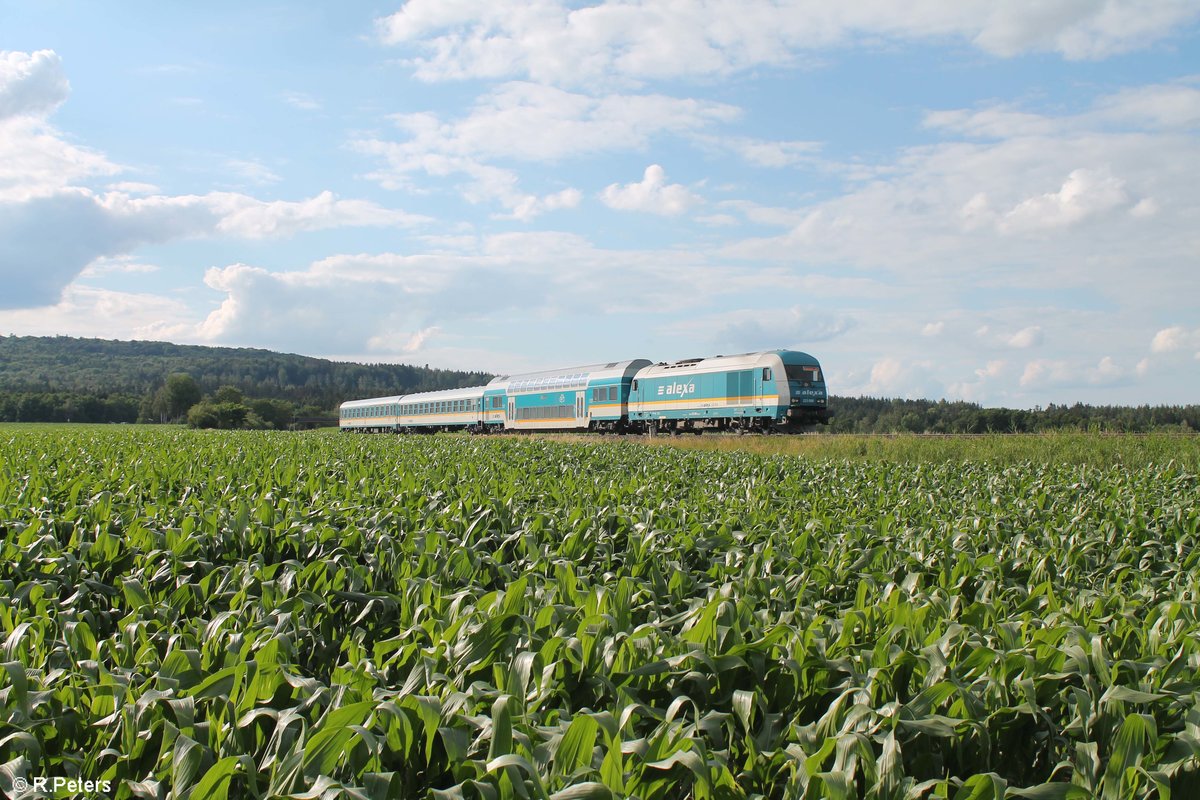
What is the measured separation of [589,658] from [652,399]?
39058 mm

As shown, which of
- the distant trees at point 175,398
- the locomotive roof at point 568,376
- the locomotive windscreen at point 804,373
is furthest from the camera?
the distant trees at point 175,398

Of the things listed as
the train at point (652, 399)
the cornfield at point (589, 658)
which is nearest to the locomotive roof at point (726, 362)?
the train at point (652, 399)

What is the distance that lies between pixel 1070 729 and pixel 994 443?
23.5 m

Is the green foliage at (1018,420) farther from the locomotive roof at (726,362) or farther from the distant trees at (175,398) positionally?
the distant trees at (175,398)

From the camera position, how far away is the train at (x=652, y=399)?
119 ft

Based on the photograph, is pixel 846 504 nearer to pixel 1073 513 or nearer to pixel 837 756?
pixel 1073 513

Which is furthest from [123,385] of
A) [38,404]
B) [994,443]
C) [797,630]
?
[797,630]

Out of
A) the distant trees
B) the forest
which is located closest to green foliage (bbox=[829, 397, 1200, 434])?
the forest

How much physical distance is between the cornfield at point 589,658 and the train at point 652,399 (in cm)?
2804

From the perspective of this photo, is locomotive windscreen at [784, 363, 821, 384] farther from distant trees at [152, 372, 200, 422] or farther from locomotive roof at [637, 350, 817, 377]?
distant trees at [152, 372, 200, 422]

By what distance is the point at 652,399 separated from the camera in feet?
140

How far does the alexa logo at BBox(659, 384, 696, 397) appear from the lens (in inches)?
1580

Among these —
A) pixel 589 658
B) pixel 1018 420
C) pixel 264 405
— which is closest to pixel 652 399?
pixel 1018 420

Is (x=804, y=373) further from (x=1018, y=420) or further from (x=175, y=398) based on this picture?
(x=175, y=398)
